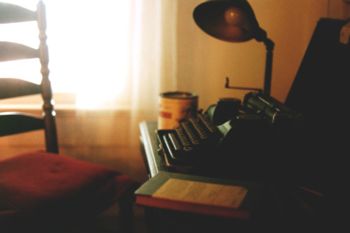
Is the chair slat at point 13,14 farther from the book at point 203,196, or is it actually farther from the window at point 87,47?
the book at point 203,196

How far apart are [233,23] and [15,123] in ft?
2.42

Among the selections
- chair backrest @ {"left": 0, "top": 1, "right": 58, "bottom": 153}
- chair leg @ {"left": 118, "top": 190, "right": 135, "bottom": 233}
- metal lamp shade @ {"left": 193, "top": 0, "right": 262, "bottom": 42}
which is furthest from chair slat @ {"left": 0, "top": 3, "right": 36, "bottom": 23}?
chair leg @ {"left": 118, "top": 190, "right": 135, "bottom": 233}

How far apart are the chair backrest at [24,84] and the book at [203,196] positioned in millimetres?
705

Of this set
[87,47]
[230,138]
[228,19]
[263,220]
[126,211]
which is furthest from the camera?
[87,47]

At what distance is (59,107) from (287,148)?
98 centimetres

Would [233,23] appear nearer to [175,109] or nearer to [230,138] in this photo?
[175,109]

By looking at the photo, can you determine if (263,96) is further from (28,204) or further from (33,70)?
(33,70)

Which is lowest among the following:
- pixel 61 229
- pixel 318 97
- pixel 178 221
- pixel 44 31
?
pixel 61 229

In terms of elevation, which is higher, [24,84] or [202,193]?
[24,84]

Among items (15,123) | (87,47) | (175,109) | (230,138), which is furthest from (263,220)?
(87,47)

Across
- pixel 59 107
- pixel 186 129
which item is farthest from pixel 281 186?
pixel 59 107

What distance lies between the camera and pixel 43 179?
3.89 feet

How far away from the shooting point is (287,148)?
891 millimetres

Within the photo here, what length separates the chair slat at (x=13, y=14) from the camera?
1333mm
